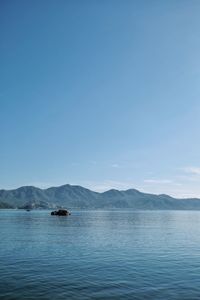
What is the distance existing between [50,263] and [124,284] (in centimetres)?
1397

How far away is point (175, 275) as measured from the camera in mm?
37438

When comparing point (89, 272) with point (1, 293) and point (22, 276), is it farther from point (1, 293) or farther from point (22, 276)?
point (1, 293)

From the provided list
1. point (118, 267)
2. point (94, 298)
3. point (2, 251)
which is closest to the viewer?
point (94, 298)

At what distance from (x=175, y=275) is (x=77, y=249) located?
23620 mm

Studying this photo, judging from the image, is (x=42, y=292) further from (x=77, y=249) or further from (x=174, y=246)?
(x=174, y=246)

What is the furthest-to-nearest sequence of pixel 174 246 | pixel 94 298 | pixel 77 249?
pixel 174 246
pixel 77 249
pixel 94 298

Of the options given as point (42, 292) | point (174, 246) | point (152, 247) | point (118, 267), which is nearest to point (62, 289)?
point (42, 292)

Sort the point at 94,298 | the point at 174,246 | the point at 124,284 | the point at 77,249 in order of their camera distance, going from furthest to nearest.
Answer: the point at 174,246
the point at 77,249
the point at 124,284
the point at 94,298

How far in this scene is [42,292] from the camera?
98.2ft

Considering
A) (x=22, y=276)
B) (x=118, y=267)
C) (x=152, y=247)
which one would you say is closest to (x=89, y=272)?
(x=118, y=267)

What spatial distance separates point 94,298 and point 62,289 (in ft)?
14.3

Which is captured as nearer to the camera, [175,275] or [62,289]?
[62,289]

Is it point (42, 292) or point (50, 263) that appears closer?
point (42, 292)

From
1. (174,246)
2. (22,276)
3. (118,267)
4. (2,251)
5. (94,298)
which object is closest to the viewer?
(94,298)
